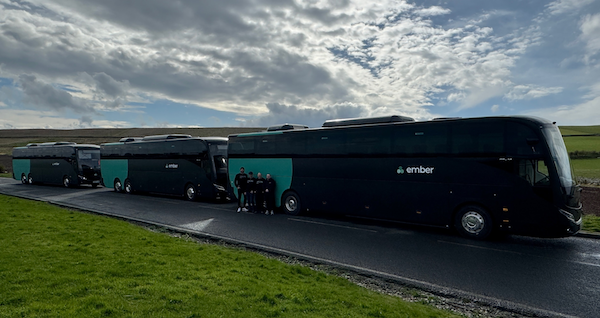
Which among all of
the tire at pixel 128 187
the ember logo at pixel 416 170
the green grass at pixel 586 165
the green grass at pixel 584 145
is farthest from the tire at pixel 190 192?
the green grass at pixel 584 145

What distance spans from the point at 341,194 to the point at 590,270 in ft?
24.5

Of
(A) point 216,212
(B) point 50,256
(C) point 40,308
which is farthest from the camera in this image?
(A) point 216,212

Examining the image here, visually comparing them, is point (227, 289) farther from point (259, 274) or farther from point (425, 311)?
point (425, 311)

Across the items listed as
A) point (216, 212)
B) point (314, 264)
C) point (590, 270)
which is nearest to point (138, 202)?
point (216, 212)

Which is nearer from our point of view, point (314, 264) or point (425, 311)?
point (425, 311)

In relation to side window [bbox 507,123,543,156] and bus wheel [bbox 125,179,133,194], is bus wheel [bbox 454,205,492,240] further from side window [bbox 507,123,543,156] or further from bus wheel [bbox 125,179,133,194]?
bus wheel [bbox 125,179,133,194]

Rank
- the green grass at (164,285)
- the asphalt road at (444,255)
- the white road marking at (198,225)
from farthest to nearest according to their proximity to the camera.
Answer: the white road marking at (198,225), the asphalt road at (444,255), the green grass at (164,285)

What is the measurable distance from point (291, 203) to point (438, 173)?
628 centimetres

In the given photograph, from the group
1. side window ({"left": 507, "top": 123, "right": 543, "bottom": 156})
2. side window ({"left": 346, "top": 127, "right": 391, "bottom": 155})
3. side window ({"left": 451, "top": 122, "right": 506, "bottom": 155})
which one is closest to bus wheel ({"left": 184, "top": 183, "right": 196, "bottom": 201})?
side window ({"left": 346, "top": 127, "right": 391, "bottom": 155})

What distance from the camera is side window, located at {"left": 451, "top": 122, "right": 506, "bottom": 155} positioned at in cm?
983

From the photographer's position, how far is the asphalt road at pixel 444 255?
6.32 metres

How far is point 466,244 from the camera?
9742mm

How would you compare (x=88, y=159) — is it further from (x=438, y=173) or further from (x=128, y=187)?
(x=438, y=173)

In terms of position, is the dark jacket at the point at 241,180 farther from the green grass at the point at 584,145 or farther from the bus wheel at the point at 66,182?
the green grass at the point at 584,145
